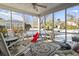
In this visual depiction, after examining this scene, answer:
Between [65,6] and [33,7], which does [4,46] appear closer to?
[33,7]

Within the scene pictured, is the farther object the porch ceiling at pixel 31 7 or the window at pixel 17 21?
the window at pixel 17 21

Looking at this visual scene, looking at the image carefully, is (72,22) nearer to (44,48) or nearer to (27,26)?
(44,48)

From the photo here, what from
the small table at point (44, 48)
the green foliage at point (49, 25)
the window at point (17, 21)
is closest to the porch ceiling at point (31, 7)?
the window at point (17, 21)

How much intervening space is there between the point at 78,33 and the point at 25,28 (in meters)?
1.20

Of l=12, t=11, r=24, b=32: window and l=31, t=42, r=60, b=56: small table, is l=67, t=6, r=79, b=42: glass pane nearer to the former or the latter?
l=31, t=42, r=60, b=56: small table

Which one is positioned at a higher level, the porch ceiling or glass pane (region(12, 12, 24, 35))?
the porch ceiling

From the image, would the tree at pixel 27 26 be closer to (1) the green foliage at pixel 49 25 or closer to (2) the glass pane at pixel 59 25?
(1) the green foliage at pixel 49 25

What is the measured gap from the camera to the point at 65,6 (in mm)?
3547

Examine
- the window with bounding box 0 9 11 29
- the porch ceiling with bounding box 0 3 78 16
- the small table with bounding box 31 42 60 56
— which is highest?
the porch ceiling with bounding box 0 3 78 16

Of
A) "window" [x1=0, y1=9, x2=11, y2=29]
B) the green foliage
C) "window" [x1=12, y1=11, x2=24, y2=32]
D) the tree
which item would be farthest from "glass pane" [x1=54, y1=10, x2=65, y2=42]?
"window" [x1=0, y1=9, x2=11, y2=29]

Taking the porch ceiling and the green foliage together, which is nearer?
the porch ceiling

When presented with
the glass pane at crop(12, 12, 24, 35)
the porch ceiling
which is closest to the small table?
the glass pane at crop(12, 12, 24, 35)

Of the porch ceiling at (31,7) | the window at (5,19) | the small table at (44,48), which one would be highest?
the porch ceiling at (31,7)

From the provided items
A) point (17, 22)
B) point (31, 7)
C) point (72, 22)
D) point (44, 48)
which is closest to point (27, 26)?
point (17, 22)
